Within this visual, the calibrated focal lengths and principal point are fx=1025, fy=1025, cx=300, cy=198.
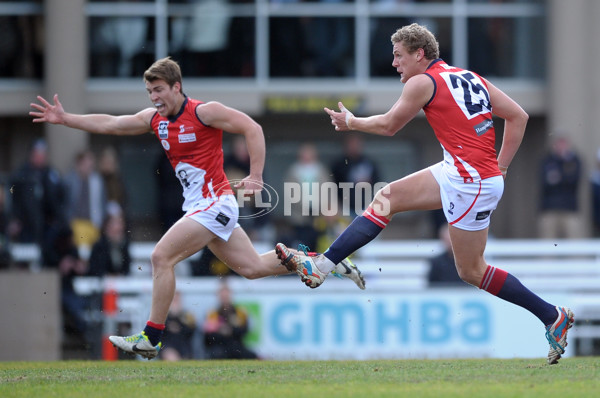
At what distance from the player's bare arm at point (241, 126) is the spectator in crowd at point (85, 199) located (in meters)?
4.80

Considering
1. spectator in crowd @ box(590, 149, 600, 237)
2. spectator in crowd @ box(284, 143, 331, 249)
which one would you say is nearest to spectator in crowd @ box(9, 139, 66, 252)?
spectator in crowd @ box(284, 143, 331, 249)

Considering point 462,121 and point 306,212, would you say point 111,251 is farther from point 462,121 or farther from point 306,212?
point 462,121

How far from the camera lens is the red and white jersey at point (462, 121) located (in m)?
7.14

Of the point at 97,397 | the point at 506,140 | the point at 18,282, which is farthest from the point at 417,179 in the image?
the point at 18,282

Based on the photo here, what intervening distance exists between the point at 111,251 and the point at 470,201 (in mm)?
5699

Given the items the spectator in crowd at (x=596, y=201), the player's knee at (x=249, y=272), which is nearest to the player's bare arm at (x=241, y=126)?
the player's knee at (x=249, y=272)

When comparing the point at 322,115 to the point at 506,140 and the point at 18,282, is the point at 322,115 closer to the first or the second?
the point at 18,282

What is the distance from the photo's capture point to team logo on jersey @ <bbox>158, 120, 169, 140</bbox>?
7922mm

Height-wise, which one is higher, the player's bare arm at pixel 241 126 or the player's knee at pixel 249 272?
the player's bare arm at pixel 241 126

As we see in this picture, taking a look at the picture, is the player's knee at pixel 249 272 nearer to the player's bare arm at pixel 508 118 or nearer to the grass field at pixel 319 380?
the grass field at pixel 319 380

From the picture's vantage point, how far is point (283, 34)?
16.9 meters

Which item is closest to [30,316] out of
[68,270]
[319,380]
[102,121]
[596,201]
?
[68,270]

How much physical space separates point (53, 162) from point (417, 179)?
1000 centimetres

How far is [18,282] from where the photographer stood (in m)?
11.8
